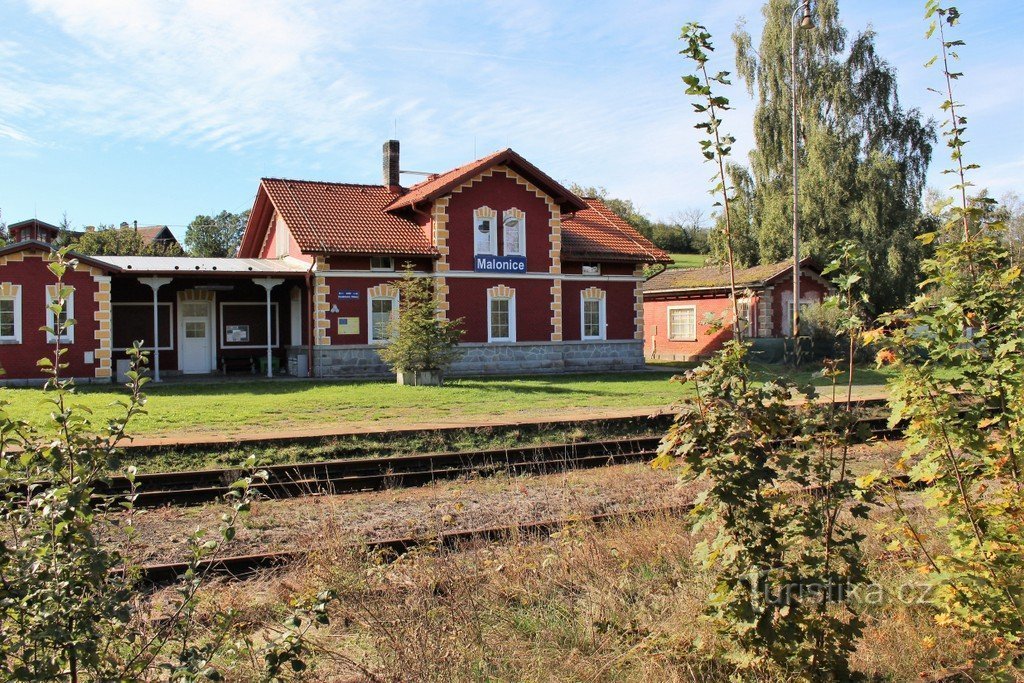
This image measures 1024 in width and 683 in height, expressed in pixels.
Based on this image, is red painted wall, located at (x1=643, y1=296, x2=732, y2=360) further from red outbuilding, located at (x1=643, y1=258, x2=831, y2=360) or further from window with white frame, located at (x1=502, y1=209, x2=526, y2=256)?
window with white frame, located at (x1=502, y1=209, x2=526, y2=256)

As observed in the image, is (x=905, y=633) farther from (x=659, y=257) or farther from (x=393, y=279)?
(x=659, y=257)

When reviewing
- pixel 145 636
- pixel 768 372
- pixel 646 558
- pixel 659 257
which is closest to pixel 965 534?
pixel 768 372

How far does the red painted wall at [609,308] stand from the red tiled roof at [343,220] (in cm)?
525

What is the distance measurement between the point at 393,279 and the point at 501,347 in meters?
4.10

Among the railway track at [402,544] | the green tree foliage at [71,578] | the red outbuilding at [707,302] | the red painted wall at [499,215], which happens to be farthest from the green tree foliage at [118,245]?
the green tree foliage at [71,578]

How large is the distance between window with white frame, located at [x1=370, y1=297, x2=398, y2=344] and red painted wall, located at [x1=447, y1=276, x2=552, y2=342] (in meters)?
2.00

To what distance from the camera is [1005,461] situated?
4766 millimetres

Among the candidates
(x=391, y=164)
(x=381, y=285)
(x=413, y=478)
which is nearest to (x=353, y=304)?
(x=381, y=285)

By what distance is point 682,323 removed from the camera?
34.2 metres

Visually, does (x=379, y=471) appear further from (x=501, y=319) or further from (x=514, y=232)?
(x=514, y=232)

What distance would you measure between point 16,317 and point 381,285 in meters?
9.50

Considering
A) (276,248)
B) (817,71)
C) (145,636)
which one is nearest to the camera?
(145,636)

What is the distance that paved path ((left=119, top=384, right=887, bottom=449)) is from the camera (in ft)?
38.0

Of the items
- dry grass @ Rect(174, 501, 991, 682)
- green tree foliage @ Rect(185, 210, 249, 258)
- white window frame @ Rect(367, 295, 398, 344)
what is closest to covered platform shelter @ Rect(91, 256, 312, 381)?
white window frame @ Rect(367, 295, 398, 344)
